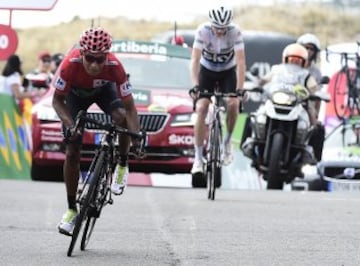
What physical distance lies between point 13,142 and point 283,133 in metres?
4.23

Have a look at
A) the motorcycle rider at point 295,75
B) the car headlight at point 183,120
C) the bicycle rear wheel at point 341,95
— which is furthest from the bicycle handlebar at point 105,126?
the bicycle rear wheel at point 341,95

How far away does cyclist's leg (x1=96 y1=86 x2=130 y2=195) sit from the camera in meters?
10.6

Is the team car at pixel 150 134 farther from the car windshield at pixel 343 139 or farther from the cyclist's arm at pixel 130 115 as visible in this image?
the cyclist's arm at pixel 130 115

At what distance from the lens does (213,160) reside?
14.7 m

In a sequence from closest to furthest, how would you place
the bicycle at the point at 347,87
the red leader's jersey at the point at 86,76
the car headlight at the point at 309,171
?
1. the red leader's jersey at the point at 86,76
2. the car headlight at the point at 309,171
3. the bicycle at the point at 347,87

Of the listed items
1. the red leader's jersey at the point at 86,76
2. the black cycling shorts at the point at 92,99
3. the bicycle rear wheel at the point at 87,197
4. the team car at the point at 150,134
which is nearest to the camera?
the bicycle rear wheel at the point at 87,197

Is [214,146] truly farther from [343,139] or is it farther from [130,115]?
[343,139]

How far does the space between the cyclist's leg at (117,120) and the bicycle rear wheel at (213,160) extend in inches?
159

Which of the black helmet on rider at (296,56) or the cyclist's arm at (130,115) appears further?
the black helmet on rider at (296,56)

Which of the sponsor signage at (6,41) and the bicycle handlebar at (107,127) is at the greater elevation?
the bicycle handlebar at (107,127)

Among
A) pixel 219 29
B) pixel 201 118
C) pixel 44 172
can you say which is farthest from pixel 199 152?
pixel 44 172

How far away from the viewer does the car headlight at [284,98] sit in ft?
57.3

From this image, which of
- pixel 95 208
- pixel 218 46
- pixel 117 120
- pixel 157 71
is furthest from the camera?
pixel 157 71

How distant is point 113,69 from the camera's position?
33.3ft
